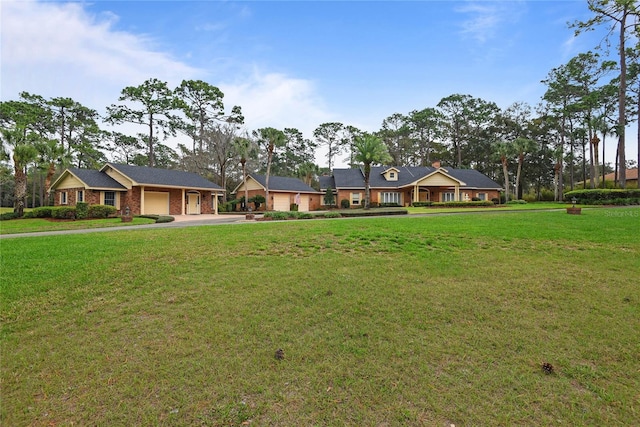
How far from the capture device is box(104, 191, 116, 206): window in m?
24.9

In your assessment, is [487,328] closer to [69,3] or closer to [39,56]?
[69,3]

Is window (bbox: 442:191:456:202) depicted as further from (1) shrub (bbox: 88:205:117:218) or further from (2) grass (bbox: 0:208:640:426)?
(1) shrub (bbox: 88:205:117:218)

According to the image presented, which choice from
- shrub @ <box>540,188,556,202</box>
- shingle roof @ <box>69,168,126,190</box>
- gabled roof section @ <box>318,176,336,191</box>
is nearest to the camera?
shingle roof @ <box>69,168,126,190</box>

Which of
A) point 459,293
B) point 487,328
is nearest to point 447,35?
point 459,293

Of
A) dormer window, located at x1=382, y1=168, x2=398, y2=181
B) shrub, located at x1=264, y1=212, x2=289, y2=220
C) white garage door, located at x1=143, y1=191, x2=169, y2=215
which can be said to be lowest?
shrub, located at x1=264, y1=212, x2=289, y2=220

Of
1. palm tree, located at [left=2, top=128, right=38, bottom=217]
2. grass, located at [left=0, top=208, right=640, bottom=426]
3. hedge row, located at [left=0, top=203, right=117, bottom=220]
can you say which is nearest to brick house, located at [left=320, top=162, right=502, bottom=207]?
hedge row, located at [left=0, top=203, right=117, bottom=220]

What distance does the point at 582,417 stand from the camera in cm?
253

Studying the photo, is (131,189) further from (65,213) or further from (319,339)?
(319,339)

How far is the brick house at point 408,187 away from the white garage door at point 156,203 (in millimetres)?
19547

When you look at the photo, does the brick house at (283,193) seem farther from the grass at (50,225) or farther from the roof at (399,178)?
the grass at (50,225)

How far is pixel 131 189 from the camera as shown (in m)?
25.7

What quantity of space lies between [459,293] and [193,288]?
460 centimetres

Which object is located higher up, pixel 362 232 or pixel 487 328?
pixel 362 232

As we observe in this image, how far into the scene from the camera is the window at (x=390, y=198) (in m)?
38.0
